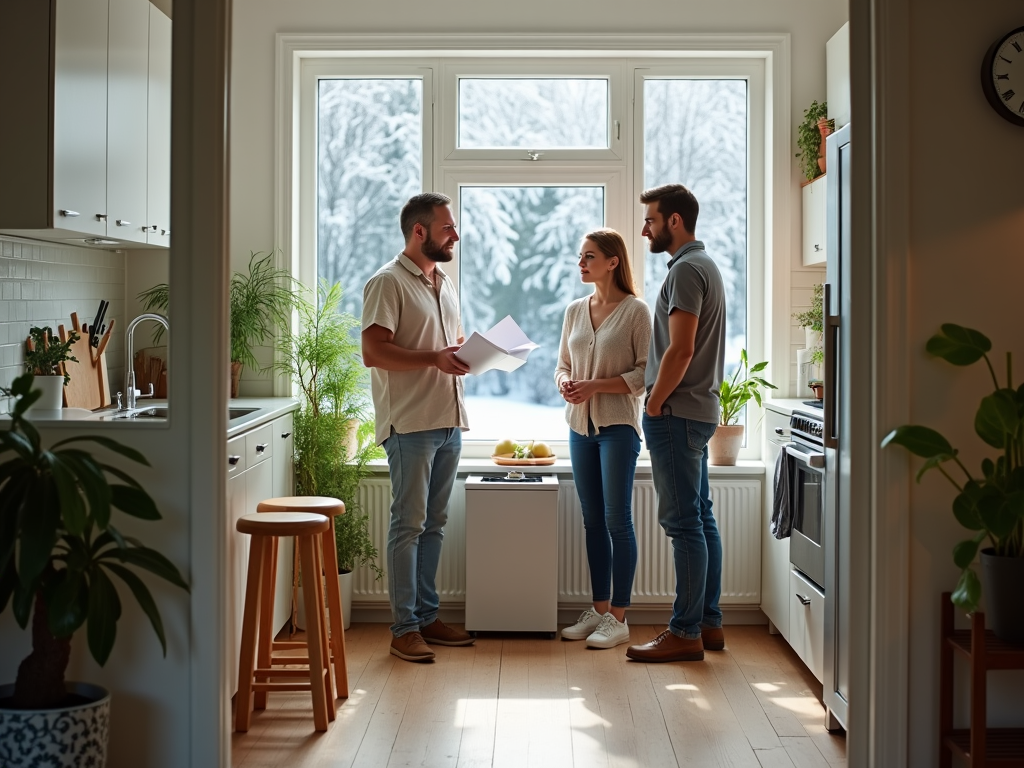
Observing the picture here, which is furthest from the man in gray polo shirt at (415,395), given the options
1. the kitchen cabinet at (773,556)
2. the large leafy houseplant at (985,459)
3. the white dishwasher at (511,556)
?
the large leafy houseplant at (985,459)

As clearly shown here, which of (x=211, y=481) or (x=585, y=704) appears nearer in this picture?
(x=211, y=481)

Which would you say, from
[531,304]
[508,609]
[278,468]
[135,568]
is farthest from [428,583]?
[135,568]

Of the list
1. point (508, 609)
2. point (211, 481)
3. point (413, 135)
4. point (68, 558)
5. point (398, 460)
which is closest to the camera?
point (68, 558)

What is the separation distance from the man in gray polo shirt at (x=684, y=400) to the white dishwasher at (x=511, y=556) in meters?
0.47

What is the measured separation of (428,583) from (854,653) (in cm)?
199

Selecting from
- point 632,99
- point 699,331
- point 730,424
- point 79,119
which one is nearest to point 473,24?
point 632,99

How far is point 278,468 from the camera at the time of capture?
4.48m

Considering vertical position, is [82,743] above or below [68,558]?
below

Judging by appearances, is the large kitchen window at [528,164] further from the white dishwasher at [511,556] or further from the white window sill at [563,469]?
the white dishwasher at [511,556]

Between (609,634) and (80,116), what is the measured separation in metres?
2.74

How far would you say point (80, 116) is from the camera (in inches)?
137

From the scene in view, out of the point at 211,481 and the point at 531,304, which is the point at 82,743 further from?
the point at 531,304

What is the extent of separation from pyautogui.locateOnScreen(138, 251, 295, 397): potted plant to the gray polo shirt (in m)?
1.68

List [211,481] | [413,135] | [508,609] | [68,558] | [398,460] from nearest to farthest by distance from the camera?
[68,558], [211,481], [398,460], [508,609], [413,135]
